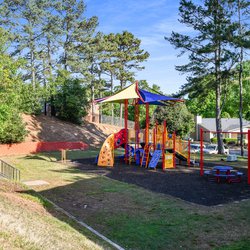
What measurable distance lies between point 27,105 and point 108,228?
3110 cm

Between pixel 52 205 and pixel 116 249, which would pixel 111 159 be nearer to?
pixel 52 205

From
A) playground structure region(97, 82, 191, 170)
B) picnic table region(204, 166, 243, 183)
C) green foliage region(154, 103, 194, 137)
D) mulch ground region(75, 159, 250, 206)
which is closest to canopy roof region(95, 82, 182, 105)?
playground structure region(97, 82, 191, 170)

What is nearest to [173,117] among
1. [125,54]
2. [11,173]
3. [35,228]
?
[125,54]

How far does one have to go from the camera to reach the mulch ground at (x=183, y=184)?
38.3 ft

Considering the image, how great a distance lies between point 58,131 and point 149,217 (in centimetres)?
2794

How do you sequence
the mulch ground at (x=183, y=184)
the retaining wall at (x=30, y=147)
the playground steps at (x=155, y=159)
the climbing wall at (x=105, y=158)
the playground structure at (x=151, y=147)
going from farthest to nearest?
the retaining wall at (x=30, y=147)
the climbing wall at (x=105, y=158)
the playground structure at (x=151, y=147)
the playground steps at (x=155, y=159)
the mulch ground at (x=183, y=184)

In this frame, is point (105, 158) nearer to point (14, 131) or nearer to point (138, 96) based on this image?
point (138, 96)

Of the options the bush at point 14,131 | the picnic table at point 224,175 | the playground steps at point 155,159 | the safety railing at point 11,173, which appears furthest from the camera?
the bush at point 14,131

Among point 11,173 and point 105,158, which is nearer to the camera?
point 11,173

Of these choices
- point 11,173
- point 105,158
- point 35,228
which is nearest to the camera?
point 35,228

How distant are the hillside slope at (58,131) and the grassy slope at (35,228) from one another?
75.7 ft

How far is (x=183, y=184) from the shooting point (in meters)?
14.3

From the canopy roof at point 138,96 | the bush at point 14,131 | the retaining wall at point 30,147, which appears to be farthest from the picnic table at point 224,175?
the retaining wall at point 30,147

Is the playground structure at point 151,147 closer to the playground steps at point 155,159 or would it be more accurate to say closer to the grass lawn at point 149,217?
the playground steps at point 155,159
